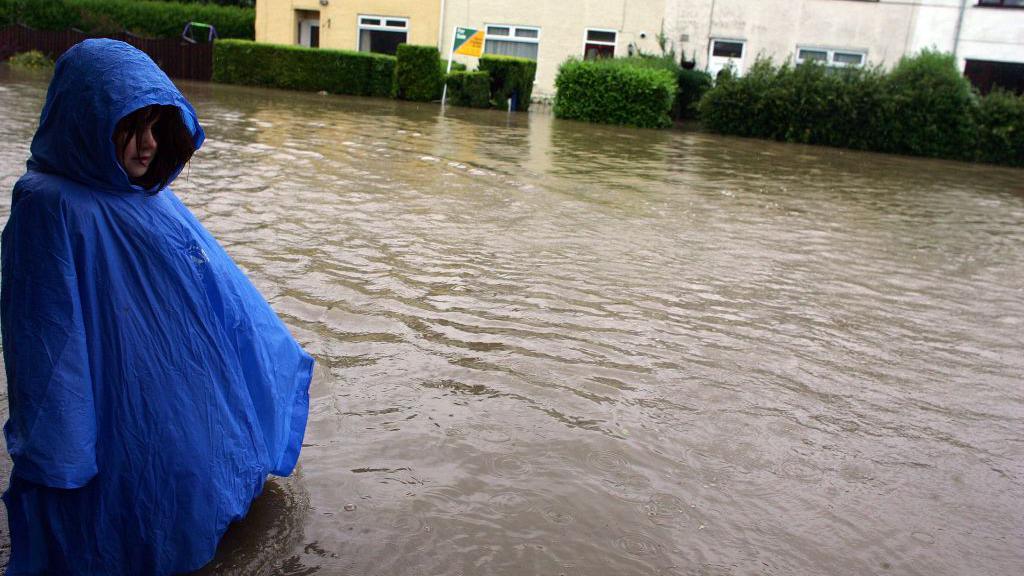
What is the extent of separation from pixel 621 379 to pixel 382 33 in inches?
1031

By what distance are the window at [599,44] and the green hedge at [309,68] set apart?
656 cm

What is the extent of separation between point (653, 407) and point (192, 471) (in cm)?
232

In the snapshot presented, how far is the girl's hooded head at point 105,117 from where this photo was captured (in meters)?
2.09

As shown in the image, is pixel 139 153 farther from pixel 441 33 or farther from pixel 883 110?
pixel 441 33

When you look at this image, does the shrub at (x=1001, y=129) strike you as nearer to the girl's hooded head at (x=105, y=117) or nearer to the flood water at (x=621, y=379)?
the flood water at (x=621, y=379)

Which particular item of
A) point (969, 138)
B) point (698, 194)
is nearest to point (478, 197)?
point (698, 194)

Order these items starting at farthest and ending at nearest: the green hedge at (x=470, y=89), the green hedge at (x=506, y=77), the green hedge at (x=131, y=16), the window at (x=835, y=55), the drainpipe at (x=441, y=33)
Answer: the green hedge at (x=131, y=16) → the drainpipe at (x=441, y=33) → the window at (x=835, y=55) → the green hedge at (x=506, y=77) → the green hedge at (x=470, y=89)

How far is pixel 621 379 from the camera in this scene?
4270 mm

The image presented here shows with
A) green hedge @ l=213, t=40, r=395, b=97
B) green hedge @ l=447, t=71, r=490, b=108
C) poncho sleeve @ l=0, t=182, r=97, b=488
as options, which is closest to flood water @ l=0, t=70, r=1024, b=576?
poncho sleeve @ l=0, t=182, r=97, b=488

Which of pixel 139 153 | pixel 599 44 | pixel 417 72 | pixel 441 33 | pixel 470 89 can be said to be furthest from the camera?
pixel 441 33

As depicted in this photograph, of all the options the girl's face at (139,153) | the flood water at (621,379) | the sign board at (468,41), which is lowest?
Answer: the flood water at (621,379)

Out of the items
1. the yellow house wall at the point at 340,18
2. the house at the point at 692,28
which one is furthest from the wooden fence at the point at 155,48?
the house at the point at 692,28

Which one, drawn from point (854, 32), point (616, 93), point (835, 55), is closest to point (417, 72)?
point (616, 93)

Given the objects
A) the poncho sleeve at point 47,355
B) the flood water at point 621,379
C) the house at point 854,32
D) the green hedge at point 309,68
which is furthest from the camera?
the green hedge at point 309,68
